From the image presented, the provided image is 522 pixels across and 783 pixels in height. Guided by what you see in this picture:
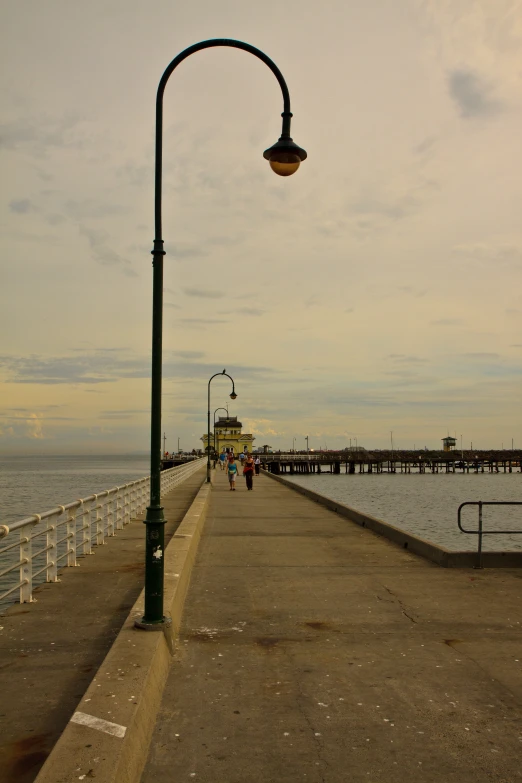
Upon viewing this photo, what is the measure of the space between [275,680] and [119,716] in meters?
1.92

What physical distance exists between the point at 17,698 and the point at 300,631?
331 centimetres

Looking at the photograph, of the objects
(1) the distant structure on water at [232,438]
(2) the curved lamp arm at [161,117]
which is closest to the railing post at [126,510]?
(2) the curved lamp arm at [161,117]

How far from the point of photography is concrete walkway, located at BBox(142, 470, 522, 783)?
186 inches

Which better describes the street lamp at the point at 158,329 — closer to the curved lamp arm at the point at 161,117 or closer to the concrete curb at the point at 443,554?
the curved lamp arm at the point at 161,117

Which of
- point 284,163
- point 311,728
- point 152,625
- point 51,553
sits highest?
point 284,163

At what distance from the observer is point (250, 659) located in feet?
22.7

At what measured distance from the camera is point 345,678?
6332 mm

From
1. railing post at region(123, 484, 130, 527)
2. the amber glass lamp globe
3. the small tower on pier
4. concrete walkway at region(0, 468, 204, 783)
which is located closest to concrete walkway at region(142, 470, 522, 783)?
concrete walkway at region(0, 468, 204, 783)

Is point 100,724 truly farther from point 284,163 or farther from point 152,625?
point 284,163

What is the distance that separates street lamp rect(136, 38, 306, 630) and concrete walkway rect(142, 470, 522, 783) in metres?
0.71

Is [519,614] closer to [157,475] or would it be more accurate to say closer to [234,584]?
[234,584]

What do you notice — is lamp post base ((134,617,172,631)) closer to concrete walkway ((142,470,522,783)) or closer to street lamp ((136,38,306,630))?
street lamp ((136,38,306,630))

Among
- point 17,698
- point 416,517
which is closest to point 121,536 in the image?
point 17,698

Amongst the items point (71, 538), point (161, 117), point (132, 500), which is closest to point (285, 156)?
point (161, 117)
